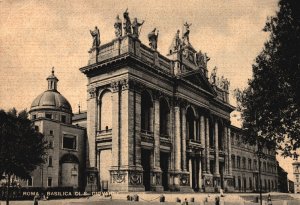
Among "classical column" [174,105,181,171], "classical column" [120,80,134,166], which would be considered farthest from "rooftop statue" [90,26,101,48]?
"classical column" [174,105,181,171]

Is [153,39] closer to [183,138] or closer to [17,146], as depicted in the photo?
[183,138]

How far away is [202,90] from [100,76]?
674 inches

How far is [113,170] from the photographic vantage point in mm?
42781

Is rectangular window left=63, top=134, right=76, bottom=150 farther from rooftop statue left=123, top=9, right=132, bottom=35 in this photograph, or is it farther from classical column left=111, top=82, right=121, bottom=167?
rooftop statue left=123, top=9, right=132, bottom=35

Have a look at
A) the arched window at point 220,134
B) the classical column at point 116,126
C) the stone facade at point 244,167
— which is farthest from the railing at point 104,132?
the stone facade at point 244,167

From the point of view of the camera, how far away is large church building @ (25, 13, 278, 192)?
4350 centimetres

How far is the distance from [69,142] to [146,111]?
32.3ft

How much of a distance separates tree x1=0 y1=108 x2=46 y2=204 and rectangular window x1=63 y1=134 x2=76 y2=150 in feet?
16.2

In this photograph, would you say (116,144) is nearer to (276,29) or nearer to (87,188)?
(87,188)

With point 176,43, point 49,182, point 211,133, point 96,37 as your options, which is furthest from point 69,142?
point 211,133

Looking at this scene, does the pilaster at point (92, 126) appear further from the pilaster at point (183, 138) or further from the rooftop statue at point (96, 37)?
the pilaster at point (183, 138)

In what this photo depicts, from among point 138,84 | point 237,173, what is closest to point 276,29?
point 138,84

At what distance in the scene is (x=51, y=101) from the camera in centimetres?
6200

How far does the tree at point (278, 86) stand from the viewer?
75.2ft
